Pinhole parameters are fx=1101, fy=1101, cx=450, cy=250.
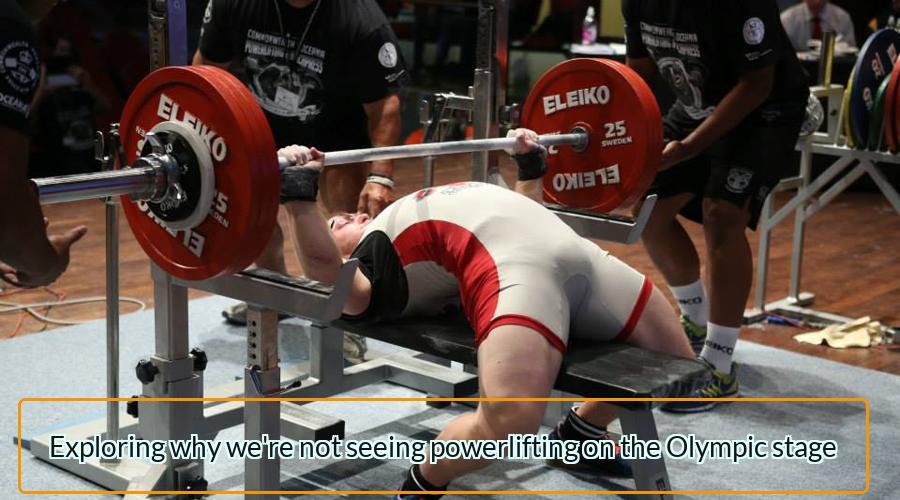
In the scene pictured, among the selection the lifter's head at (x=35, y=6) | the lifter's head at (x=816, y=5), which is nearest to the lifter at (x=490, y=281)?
the lifter's head at (x=35, y=6)

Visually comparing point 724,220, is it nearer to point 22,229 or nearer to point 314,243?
point 314,243

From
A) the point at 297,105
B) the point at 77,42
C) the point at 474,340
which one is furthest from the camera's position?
the point at 77,42

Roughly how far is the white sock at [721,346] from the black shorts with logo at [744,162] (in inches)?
14.7

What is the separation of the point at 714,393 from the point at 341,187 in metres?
1.40

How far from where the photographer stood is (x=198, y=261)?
2268mm

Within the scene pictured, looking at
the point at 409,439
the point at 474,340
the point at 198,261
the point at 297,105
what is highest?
the point at 297,105

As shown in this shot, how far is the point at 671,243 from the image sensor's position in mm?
3760

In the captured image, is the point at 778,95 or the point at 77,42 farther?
the point at 77,42

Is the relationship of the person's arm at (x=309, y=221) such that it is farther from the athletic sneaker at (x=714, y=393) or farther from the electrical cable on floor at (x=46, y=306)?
the electrical cable on floor at (x=46, y=306)

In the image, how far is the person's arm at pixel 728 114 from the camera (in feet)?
11.3

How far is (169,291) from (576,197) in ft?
4.07

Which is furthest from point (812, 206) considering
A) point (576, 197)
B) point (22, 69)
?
point (22, 69)

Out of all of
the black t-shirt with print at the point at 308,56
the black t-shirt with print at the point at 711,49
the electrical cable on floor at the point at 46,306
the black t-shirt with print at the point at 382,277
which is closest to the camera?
the black t-shirt with print at the point at 382,277

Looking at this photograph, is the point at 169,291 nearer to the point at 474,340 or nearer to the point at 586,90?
the point at 474,340
